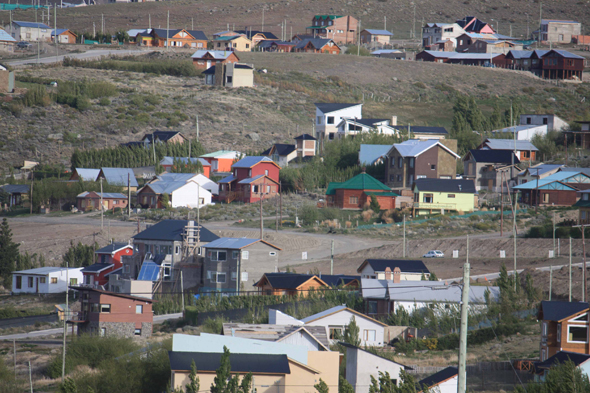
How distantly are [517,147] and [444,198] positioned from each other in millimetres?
14302

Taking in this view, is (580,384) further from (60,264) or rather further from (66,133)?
(66,133)

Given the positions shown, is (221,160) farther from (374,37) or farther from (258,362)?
(374,37)

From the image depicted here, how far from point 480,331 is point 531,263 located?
10947 millimetres

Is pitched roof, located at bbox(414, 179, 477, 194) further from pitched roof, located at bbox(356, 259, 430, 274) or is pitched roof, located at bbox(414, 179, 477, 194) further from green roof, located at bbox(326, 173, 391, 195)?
pitched roof, located at bbox(356, 259, 430, 274)

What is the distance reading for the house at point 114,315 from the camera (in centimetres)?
3528

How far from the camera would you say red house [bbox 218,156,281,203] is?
211 feet

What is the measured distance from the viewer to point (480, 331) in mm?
33312

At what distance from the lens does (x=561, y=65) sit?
102312 mm

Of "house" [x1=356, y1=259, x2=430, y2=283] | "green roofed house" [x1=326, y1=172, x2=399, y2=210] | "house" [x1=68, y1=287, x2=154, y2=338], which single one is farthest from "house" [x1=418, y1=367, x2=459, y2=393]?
"green roofed house" [x1=326, y1=172, x2=399, y2=210]

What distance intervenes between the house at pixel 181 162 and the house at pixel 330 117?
42.7 ft

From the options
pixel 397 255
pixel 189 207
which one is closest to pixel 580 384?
pixel 397 255

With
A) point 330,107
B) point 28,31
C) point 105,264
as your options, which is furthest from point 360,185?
point 28,31

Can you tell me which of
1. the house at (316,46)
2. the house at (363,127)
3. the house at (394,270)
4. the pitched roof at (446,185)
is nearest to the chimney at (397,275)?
the house at (394,270)

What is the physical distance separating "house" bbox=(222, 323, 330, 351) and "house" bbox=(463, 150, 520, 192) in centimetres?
3917
